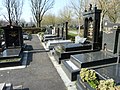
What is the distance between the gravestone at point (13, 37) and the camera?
12.9 metres

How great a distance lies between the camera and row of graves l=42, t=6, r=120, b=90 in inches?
210

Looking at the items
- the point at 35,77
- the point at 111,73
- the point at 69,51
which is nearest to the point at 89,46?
the point at 69,51

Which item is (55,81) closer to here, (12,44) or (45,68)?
(45,68)

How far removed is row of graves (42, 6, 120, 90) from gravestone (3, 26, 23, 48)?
5350 millimetres

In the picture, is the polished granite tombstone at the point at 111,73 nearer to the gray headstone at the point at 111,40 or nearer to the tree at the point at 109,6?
the gray headstone at the point at 111,40

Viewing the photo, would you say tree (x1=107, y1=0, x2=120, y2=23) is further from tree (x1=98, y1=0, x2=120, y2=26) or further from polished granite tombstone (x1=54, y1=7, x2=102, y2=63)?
polished granite tombstone (x1=54, y1=7, x2=102, y2=63)

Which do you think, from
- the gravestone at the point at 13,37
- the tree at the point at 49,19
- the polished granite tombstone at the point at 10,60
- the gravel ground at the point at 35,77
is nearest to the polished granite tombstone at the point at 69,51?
the gravel ground at the point at 35,77

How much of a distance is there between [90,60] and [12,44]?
8.66 meters

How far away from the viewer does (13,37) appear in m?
13.1

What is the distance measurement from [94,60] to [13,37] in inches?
346

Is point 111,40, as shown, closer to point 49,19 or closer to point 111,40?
point 111,40

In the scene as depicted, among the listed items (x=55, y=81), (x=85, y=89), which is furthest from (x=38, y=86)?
(x=85, y=89)

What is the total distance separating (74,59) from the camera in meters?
8.22

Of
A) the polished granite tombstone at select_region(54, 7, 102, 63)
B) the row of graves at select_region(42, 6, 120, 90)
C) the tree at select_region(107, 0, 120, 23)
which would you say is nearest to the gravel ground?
the row of graves at select_region(42, 6, 120, 90)
